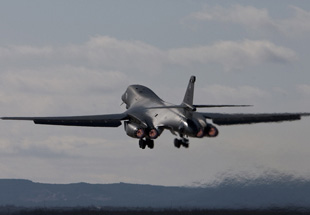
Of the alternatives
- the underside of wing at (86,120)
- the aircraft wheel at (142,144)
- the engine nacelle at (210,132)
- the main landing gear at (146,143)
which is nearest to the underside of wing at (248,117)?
the engine nacelle at (210,132)

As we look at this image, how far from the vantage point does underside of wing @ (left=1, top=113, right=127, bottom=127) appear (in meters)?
65.1

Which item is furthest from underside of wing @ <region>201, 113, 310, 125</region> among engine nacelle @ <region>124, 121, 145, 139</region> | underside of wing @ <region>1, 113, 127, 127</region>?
underside of wing @ <region>1, 113, 127, 127</region>

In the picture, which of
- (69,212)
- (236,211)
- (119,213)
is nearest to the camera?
(236,211)

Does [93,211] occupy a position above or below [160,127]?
above

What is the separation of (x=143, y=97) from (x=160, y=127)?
353 inches

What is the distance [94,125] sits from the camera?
66.5m

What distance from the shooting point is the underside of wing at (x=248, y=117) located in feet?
197

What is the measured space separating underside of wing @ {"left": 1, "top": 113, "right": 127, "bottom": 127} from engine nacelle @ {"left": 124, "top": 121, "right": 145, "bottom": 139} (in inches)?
38.4

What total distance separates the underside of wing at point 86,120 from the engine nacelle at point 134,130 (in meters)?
0.97

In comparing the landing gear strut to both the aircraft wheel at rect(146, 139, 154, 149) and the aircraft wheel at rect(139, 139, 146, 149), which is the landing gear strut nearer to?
the aircraft wheel at rect(146, 139, 154, 149)

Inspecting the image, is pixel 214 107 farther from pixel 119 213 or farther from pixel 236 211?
pixel 119 213

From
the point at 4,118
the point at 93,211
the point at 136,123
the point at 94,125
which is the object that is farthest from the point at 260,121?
the point at 93,211

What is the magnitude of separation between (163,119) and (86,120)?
774 cm

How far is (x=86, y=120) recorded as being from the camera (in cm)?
6550
